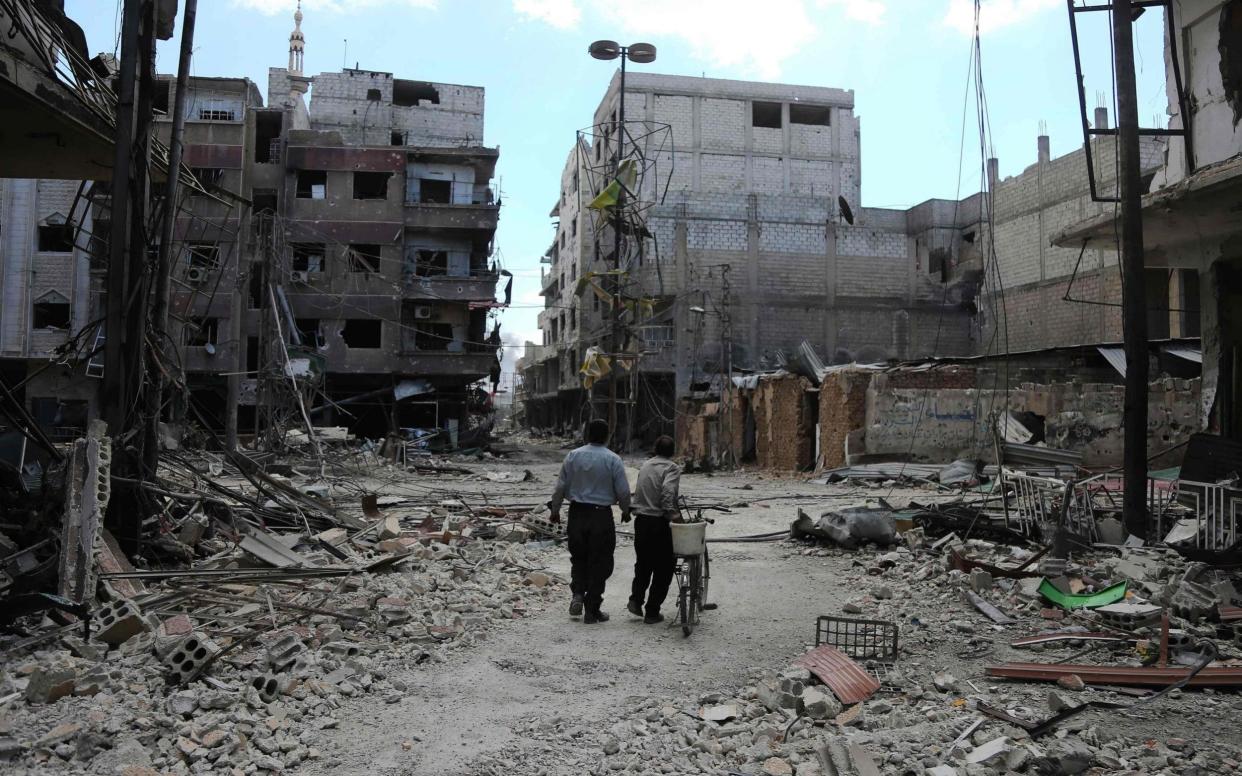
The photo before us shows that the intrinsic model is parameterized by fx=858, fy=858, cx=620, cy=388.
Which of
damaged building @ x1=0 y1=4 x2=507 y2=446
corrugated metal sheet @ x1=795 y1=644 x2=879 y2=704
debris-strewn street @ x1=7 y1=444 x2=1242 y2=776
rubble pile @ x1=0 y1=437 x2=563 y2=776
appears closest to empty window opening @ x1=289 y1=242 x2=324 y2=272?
damaged building @ x1=0 y1=4 x2=507 y2=446

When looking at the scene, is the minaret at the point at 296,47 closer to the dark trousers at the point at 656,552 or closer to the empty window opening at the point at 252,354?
the empty window opening at the point at 252,354

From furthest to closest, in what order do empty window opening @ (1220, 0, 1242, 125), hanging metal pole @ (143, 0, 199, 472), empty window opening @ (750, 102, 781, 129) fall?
empty window opening @ (750, 102, 781, 129) < empty window opening @ (1220, 0, 1242, 125) < hanging metal pole @ (143, 0, 199, 472)

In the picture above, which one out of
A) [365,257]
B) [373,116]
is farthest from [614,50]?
[373,116]

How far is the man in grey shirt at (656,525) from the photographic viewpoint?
6555 millimetres

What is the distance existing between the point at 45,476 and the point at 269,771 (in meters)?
4.41

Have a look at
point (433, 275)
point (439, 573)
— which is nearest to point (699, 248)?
point (433, 275)

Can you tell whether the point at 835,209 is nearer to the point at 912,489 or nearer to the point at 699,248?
the point at 699,248

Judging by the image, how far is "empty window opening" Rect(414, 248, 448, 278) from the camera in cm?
3691

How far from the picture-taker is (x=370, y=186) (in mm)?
A: 37500

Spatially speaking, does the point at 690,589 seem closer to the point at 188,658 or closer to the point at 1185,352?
the point at 188,658

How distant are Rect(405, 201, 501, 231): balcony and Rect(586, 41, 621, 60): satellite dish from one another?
1591 cm

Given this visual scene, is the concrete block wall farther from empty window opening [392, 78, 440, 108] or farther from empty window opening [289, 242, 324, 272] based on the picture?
empty window opening [289, 242, 324, 272]

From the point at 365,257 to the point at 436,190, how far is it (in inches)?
176

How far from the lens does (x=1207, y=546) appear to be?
776 centimetres
